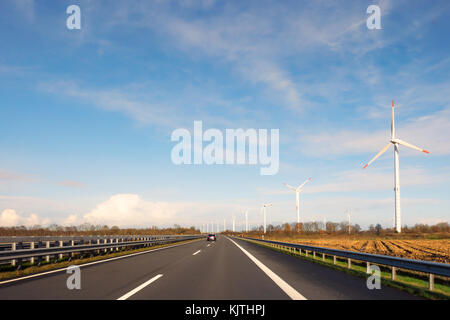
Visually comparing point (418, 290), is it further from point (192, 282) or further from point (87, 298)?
point (87, 298)

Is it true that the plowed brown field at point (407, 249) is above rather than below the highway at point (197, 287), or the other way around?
below

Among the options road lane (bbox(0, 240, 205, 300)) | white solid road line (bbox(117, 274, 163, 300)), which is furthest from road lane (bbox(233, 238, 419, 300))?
road lane (bbox(0, 240, 205, 300))

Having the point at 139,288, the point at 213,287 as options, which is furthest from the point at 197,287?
the point at 139,288

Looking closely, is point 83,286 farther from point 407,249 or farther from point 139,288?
point 407,249

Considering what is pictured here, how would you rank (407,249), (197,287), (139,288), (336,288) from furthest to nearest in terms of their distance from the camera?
(407,249) → (197,287) → (336,288) → (139,288)

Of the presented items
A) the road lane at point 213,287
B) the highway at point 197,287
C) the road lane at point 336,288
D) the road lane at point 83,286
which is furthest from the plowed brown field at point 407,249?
the road lane at point 83,286

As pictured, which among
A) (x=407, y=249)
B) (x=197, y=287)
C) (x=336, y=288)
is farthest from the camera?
(x=407, y=249)

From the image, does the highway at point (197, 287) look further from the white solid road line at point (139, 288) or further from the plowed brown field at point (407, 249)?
the plowed brown field at point (407, 249)

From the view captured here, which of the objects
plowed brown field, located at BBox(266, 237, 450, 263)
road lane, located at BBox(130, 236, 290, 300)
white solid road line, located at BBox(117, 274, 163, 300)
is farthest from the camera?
plowed brown field, located at BBox(266, 237, 450, 263)

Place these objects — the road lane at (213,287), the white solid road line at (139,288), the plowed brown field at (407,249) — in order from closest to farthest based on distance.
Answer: the white solid road line at (139,288) → the road lane at (213,287) → the plowed brown field at (407,249)

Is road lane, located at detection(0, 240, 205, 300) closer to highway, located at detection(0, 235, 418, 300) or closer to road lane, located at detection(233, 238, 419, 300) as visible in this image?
highway, located at detection(0, 235, 418, 300)
